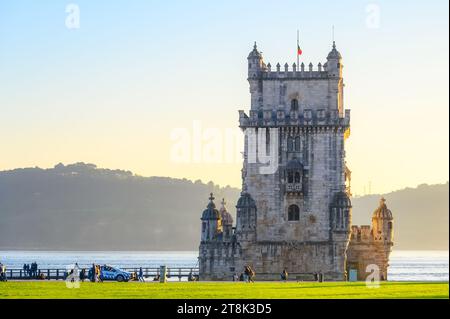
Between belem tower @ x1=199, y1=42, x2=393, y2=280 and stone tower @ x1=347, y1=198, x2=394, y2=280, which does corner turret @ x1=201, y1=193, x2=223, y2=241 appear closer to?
belem tower @ x1=199, y1=42, x2=393, y2=280

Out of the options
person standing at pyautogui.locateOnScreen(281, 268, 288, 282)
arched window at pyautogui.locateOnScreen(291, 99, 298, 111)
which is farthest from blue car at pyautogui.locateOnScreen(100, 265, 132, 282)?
arched window at pyautogui.locateOnScreen(291, 99, 298, 111)

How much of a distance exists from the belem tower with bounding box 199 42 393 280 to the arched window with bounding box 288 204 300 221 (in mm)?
85

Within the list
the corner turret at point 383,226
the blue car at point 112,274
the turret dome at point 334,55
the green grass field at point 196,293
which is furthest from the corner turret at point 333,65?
the green grass field at point 196,293

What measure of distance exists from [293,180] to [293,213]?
9.44ft

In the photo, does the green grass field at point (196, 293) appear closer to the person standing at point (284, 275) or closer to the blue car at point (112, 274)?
the blue car at point (112, 274)

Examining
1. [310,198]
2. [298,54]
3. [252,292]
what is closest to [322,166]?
[310,198]

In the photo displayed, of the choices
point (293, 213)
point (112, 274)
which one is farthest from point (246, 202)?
point (112, 274)

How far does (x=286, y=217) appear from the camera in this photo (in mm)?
106062

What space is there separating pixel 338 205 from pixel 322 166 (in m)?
3.58

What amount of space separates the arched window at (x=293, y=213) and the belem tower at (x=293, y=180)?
0.28 feet
